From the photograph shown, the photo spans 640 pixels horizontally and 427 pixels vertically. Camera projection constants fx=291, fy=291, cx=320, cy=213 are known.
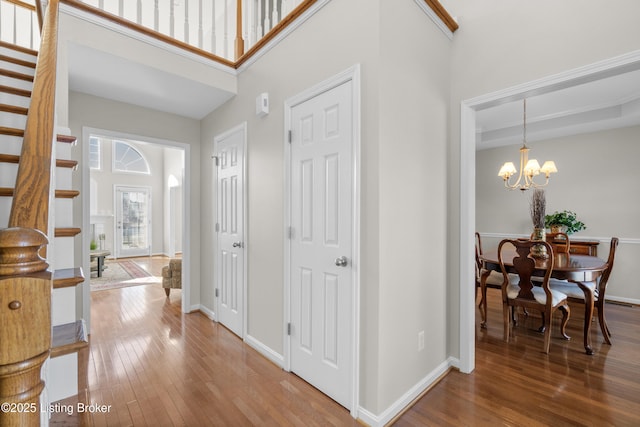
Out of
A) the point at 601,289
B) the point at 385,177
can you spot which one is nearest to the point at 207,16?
the point at 385,177

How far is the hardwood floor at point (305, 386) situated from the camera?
1788mm

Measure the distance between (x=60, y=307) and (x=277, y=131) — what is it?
1.83 meters

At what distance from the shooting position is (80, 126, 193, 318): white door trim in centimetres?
302

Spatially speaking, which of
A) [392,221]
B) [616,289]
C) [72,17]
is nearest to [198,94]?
[72,17]

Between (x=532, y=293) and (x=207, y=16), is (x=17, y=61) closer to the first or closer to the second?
(x=207, y=16)

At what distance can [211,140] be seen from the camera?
3.60m

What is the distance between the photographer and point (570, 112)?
4184 mm

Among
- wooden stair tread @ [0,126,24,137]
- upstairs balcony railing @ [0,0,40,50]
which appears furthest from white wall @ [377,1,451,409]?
upstairs balcony railing @ [0,0,40,50]

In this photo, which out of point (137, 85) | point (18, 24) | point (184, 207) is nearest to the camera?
point (137, 85)

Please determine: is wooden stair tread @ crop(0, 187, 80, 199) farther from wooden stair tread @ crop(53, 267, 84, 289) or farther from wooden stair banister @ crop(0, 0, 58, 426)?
wooden stair banister @ crop(0, 0, 58, 426)

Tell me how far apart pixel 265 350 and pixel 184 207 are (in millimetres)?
2221

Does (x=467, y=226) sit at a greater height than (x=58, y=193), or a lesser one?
lesser

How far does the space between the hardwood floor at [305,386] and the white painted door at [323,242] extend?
22 centimetres

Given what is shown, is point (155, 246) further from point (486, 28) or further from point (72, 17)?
point (486, 28)
